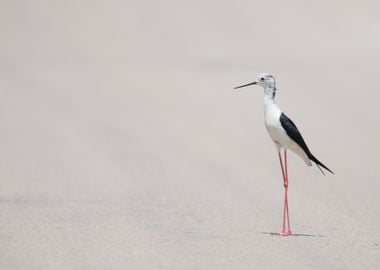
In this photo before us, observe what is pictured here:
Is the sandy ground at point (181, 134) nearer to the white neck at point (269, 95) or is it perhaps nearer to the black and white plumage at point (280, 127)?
the black and white plumage at point (280, 127)

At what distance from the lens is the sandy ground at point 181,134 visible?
892cm

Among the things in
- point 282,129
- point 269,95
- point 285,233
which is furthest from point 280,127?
point 285,233

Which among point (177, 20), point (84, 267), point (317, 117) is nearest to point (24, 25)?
point (177, 20)

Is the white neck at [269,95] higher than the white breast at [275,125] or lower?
higher

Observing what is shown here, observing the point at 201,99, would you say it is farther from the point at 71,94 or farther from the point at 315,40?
the point at 315,40

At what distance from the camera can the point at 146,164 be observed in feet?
44.9

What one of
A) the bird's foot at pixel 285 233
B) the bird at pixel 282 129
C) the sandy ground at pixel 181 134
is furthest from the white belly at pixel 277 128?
the bird's foot at pixel 285 233

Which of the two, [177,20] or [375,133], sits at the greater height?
[177,20]

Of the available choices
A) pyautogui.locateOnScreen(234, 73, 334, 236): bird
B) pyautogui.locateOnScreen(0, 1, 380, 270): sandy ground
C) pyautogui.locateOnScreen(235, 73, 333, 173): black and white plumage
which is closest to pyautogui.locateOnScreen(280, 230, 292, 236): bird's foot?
pyautogui.locateOnScreen(234, 73, 334, 236): bird

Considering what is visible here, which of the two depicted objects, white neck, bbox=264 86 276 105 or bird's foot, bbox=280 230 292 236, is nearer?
bird's foot, bbox=280 230 292 236

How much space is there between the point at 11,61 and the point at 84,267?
1736 cm

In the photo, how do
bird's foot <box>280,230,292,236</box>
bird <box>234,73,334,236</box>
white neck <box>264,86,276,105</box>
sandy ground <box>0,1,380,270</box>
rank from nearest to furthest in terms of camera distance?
sandy ground <box>0,1,380,270</box> → bird's foot <box>280,230,292,236</box> → bird <box>234,73,334,236</box> → white neck <box>264,86,276,105</box>

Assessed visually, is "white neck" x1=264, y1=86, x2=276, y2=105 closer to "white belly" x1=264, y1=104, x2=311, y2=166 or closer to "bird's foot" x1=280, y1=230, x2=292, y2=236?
"white belly" x1=264, y1=104, x2=311, y2=166

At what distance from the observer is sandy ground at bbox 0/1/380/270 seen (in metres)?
8.92
